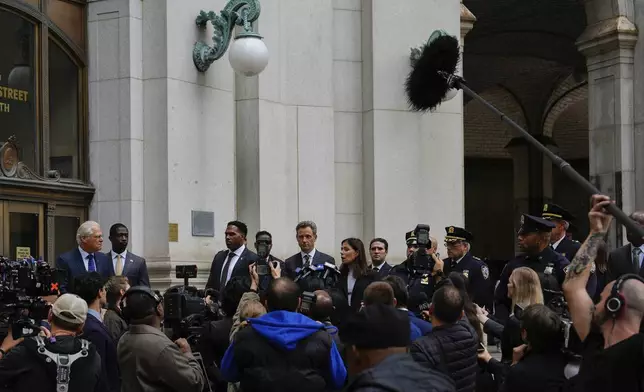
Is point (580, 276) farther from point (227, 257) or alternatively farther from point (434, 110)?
point (434, 110)

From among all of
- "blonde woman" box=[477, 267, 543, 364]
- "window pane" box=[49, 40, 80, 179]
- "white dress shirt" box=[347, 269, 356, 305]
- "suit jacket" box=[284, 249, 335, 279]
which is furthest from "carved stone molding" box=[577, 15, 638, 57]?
"blonde woman" box=[477, 267, 543, 364]

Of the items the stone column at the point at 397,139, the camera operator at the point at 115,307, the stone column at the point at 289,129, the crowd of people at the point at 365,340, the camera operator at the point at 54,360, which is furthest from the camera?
the stone column at the point at 397,139

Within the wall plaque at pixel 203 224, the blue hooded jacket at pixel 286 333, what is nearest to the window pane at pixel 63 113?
the wall plaque at pixel 203 224

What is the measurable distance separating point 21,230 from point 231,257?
2277 mm

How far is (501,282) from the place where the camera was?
10852 millimetres

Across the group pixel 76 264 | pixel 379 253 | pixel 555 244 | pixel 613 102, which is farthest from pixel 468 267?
pixel 613 102

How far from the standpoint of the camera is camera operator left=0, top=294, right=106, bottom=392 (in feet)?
24.2

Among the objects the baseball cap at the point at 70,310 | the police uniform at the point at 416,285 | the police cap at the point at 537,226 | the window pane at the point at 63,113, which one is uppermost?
the window pane at the point at 63,113

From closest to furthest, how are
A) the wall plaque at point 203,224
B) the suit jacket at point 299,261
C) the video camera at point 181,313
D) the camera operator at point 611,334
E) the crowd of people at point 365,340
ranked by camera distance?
the crowd of people at point 365,340 → the camera operator at point 611,334 → the video camera at point 181,313 → the suit jacket at point 299,261 → the wall plaque at point 203,224

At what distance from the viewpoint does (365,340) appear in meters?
4.96

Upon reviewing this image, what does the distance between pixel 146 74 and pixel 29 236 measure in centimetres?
217

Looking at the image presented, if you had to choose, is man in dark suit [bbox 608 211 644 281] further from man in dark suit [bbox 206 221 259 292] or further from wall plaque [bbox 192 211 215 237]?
wall plaque [bbox 192 211 215 237]

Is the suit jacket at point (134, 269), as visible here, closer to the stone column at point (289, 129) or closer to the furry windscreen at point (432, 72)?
the stone column at point (289, 129)

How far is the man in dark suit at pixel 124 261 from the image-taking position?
12047 millimetres
